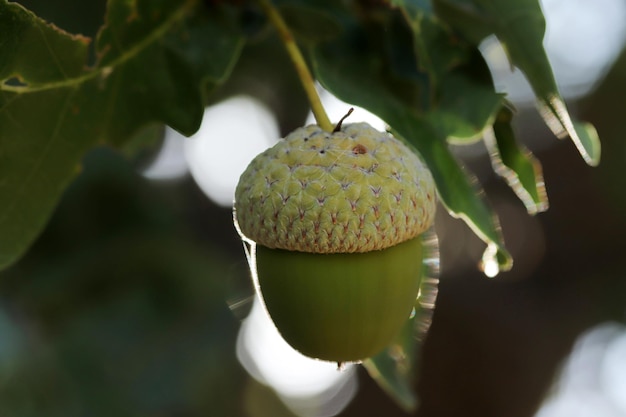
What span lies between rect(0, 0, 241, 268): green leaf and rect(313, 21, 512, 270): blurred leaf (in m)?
0.16

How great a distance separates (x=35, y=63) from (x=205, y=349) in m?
2.12

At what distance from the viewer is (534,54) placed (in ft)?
2.95

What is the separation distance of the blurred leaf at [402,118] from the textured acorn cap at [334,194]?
3.1 inches

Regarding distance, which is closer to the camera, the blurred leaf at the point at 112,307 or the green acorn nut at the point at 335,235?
the green acorn nut at the point at 335,235

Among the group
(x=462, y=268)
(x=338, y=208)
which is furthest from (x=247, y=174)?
(x=462, y=268)

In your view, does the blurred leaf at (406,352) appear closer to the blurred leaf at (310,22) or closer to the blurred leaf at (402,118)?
the blurred leaf at (402,118)

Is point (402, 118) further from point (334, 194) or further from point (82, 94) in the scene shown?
point (82, 94)

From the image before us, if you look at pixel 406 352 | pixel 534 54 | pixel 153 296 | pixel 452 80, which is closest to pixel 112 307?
pixel 153 296

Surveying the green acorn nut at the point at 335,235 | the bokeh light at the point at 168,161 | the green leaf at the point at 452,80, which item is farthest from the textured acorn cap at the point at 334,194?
the bokeh light at the point at 168,161

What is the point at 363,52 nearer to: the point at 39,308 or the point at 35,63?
the point at 35,63

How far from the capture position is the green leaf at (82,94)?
0.96 m

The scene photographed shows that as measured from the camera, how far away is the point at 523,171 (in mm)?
1035

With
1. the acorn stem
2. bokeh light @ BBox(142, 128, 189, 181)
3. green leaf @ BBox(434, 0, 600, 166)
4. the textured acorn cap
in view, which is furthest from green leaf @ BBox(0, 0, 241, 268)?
bokeh light @ BBox(142, 128, 189, 181)

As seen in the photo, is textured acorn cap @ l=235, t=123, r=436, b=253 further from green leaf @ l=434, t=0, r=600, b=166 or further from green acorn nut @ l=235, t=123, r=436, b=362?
green leaf @ l=434, t=0, r=600, b=166
